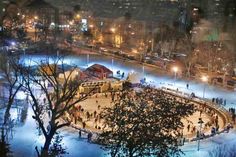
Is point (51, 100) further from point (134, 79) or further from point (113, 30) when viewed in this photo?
point (113, 30)

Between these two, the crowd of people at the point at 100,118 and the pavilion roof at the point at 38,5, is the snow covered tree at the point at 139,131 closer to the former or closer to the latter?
the crowd of people at the point at 100,118

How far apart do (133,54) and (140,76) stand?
1146cm

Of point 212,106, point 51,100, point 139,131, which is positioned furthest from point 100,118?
point 212,106

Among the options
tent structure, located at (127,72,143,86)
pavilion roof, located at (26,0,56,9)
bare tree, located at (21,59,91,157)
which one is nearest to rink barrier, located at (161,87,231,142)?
tent structure, located at (127,72,143,86)

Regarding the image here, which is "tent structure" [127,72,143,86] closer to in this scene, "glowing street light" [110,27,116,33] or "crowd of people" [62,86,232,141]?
"crowd of people" [62,86,232,141]

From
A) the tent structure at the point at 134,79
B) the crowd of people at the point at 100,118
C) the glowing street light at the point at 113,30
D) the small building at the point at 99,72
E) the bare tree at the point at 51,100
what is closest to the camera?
the bare tree at the point at 51,100

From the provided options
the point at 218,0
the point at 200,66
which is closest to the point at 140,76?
the point at 200,66

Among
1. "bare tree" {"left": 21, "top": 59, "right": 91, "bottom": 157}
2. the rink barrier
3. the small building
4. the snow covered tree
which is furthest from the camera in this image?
the small building

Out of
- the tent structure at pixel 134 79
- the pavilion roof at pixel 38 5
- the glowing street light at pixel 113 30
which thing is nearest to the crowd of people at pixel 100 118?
the tent structure at pixel 134 79

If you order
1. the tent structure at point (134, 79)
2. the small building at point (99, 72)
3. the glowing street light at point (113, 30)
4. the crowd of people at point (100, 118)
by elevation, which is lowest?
the crowd of people at point (100, 118)

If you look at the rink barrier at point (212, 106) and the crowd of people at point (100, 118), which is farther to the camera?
the rink barrier at point (212, 106)

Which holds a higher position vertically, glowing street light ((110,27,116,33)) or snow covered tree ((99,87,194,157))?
glowing street light ((110,27,116,33))

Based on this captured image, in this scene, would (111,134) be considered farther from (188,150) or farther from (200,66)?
(200,66)

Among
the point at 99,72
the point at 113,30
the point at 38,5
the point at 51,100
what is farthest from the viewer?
the point at 38,5
